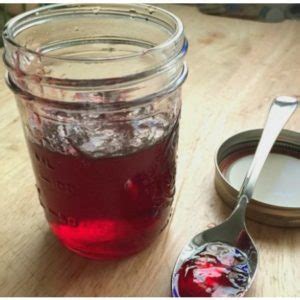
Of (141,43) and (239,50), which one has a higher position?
(141,43)

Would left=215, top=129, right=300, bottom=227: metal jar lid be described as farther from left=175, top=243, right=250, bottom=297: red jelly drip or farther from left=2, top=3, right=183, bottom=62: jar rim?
left=2, top=3, right=183, bottom=62: jar rim

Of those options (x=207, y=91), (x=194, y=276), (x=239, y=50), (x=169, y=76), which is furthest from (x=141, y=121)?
(x=239, y=50)

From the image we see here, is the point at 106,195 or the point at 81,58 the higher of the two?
the point at 81,58

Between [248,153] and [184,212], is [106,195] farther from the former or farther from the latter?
[248,153]

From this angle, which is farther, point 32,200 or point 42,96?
point 32,200

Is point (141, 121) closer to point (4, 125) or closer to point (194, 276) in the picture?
point (194, 276)

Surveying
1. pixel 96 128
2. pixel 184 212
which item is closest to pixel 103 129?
pixel 96 128
